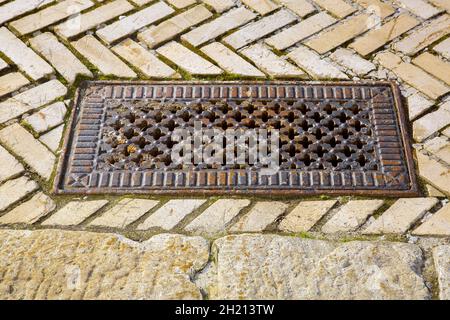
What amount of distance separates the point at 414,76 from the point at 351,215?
910mm

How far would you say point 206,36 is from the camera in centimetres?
294

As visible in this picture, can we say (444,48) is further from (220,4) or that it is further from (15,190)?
(15,190)

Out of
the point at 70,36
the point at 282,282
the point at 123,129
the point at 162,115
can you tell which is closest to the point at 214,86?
the point at 162,115

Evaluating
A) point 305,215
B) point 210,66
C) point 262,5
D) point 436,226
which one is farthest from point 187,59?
point 436,226

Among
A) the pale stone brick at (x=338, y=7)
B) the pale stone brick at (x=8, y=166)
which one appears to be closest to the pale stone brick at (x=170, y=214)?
the pale stone brick at (x=8, y=166)

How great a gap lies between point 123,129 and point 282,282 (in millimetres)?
1004

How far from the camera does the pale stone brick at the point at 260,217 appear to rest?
215 cm

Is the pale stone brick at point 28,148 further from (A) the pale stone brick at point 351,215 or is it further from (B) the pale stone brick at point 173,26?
(A) the pale stone brick at point 351,215

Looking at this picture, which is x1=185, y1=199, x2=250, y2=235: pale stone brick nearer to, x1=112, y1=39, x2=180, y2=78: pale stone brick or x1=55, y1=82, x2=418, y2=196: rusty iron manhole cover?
x1=55, y1=82, x2=418, y2=196: rusty iron manhole cover

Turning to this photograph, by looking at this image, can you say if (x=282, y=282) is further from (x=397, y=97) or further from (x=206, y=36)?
(x=206, y=36)

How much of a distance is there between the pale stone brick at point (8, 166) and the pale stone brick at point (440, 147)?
1.69 meters

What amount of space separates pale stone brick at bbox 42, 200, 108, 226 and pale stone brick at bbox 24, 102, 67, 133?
46 centimetres

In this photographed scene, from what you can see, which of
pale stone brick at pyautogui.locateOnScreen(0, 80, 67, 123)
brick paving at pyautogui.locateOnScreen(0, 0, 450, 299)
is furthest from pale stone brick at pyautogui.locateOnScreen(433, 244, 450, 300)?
pale stone brick at pyautogui.locateOnScreen(0, 80, 67, 123)

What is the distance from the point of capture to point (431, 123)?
2.54 m
